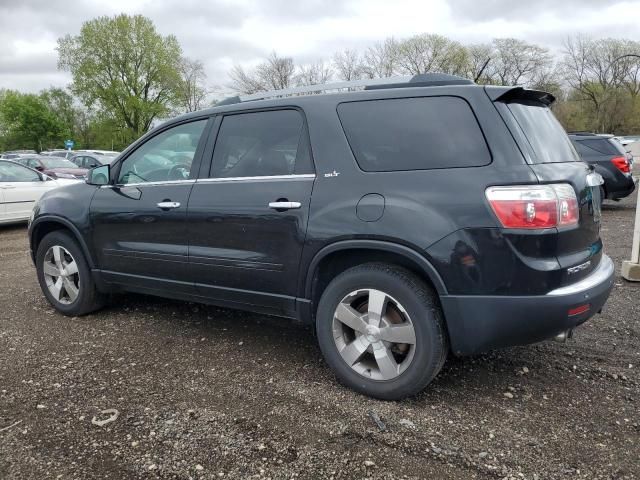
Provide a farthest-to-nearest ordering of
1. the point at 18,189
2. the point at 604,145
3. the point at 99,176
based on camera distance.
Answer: the point at 604,145, the point at 18,189, the point at 99,176

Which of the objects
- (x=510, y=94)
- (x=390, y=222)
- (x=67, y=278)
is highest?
(x=510, y=94)

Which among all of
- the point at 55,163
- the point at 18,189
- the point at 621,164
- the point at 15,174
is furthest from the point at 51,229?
the point at 55,163

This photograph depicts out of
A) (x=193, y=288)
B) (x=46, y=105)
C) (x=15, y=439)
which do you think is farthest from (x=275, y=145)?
(x=46, y=105)

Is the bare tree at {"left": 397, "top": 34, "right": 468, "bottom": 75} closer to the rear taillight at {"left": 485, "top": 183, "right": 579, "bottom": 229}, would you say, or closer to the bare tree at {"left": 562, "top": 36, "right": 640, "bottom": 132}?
the bare tree at {"left": 562, "top": 36, "right": 640, "bottom": 132}

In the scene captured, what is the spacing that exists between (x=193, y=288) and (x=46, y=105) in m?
78.9

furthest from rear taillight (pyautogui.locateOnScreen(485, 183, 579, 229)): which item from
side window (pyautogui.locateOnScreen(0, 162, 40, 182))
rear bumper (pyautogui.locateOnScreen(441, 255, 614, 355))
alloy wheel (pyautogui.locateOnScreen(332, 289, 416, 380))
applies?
side window (pyautogui.locateOnScreen(0, 162, 40, 182))

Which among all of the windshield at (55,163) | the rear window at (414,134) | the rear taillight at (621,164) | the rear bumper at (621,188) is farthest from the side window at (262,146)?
the windshield at (55,163)

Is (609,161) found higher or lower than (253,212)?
lower

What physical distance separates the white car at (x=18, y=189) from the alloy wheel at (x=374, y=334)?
8.62m

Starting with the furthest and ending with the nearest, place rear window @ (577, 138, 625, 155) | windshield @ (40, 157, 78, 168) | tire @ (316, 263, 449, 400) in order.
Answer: windshield @ (40, 157, 78, 168), rear window @ (577, 138, 625, 155), tire @ (316, 263, 449, 400)

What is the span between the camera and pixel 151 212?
3.96m

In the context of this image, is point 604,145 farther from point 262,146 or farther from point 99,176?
point 99,176

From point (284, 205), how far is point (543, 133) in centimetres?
158

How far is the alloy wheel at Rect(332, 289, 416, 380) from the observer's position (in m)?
2.92
